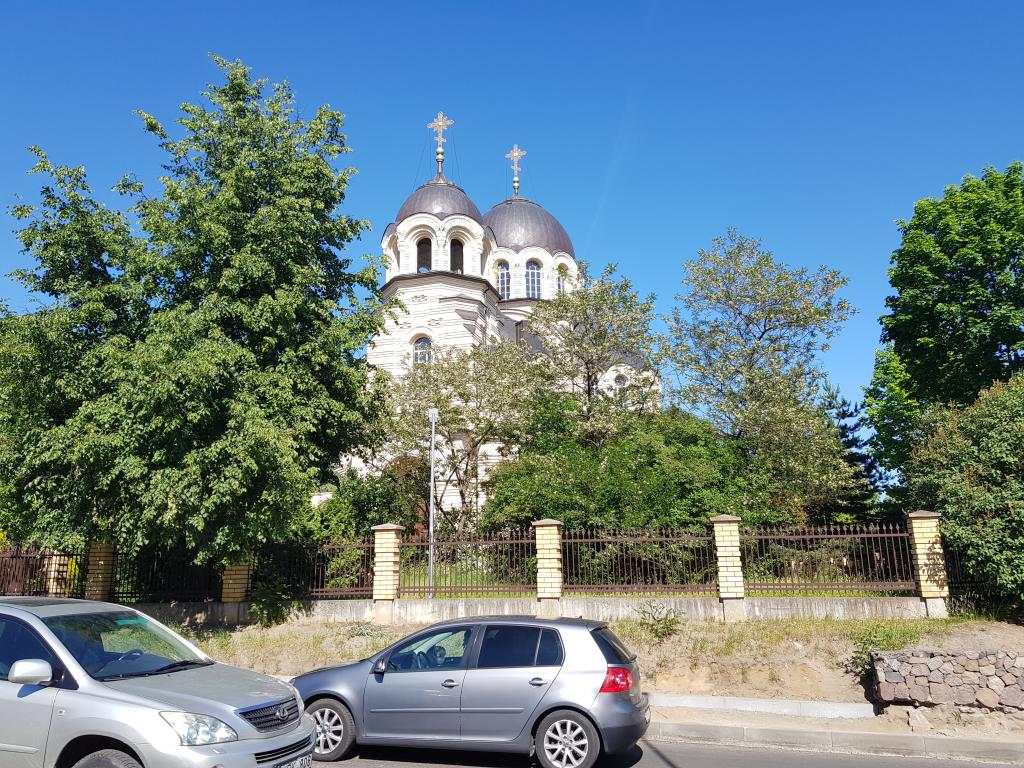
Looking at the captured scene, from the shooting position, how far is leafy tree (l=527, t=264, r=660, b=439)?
69.6 feet

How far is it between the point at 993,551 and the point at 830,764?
598 centimetres

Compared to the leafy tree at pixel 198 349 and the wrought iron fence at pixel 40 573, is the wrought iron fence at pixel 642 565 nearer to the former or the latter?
the leafy tree at pixel 198 349

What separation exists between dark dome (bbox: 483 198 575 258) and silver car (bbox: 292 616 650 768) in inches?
1349

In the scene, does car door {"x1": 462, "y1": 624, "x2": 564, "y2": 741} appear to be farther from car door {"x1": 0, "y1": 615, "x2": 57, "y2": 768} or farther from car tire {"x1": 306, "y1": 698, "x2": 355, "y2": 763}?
car door {"x1": 0, "y1": 615, "x2": 57, "y2": 768}

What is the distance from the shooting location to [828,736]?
25.3 feet

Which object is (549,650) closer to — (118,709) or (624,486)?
(118,709)

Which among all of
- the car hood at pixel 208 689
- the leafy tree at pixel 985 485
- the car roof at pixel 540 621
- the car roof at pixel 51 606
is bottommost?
the car hood at pixel 208 689

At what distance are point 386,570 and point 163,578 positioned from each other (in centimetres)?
526

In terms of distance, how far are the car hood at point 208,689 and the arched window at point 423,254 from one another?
28.0 m

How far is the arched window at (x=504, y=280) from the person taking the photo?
39338mm

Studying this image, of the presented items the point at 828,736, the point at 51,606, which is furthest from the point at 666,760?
the point at 51,606

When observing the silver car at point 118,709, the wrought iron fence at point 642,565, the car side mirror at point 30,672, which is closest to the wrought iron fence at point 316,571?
the wrought iron fence at point 642,565

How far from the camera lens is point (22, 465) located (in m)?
12.5

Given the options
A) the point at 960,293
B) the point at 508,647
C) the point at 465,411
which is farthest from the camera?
the point at 465,411
